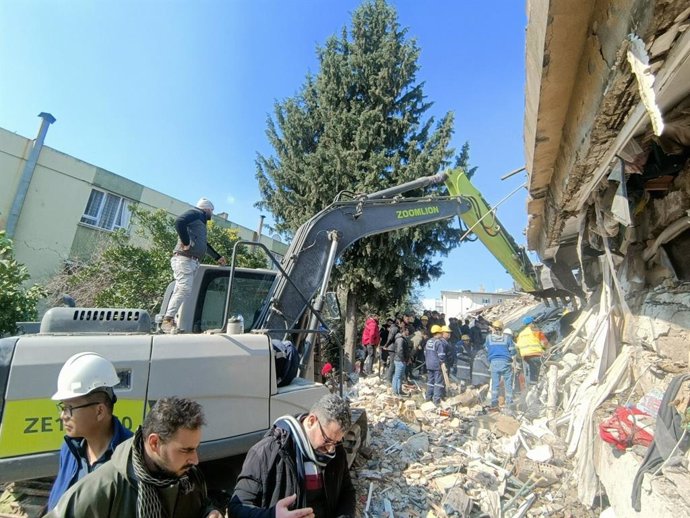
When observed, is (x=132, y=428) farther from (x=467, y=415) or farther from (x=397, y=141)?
(x=397, y=141)

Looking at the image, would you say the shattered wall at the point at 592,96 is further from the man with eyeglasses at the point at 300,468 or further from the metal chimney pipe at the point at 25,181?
the metal chimney pipe at the point at 25,181

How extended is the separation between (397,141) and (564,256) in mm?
7829

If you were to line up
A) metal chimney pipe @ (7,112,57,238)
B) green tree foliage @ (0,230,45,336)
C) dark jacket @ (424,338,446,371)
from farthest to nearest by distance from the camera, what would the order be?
metal chimney pipe @ (7,112,57,238) < dark jacket @ (424,338,446,371) < green tree foliage @ (0,230,45,336)

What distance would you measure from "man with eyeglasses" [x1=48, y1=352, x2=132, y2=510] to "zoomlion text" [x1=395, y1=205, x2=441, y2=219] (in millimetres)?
4560

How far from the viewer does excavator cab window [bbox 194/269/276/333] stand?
4527mm

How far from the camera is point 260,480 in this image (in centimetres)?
193

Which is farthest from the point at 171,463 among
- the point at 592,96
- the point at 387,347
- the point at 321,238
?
the point at 387,347

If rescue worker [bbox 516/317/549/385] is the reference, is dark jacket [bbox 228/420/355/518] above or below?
below

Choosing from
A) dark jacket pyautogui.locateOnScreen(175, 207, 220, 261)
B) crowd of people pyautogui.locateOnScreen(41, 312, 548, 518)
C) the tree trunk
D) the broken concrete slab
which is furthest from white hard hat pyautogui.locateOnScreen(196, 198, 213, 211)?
the tree trunk

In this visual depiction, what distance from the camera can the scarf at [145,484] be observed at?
142cm

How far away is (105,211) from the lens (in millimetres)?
13672

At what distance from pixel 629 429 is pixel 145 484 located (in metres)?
3.41

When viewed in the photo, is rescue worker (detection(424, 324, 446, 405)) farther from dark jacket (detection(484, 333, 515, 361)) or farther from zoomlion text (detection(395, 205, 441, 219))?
zoomlion text (detection(395, 205, 441, 219))

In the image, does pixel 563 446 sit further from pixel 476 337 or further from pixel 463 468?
pixel 476 337
